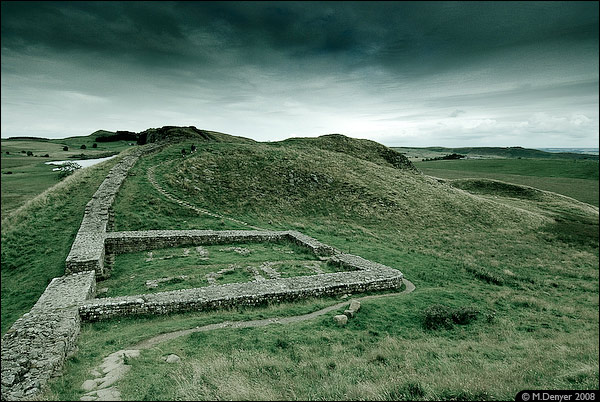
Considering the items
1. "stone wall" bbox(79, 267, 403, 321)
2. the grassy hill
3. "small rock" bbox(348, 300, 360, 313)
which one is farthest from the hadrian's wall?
"small rock" bbox(348, 300, 360, 313)

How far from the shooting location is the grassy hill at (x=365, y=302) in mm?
6477

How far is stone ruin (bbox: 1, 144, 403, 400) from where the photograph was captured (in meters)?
7.28

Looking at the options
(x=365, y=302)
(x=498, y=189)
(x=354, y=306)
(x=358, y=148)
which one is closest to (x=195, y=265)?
(x=354, y=306)

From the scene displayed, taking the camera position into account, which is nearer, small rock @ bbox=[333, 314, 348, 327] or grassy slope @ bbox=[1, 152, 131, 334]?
small rock @ bbox=[333, 314, 348, 327]

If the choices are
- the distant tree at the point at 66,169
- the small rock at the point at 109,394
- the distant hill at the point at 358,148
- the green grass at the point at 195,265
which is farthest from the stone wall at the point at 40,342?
the distant hill at the point at 358,148

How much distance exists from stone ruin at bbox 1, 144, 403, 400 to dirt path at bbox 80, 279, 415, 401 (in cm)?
112

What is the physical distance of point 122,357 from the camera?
7859mm

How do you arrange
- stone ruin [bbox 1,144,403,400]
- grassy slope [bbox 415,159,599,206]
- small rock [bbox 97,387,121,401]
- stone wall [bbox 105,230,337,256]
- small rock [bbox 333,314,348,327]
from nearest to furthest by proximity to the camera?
small rock [bbox 97,387,121,401], stone ruin [bbox 1,144,403,400], small rock [bbox 333,314,348,327], stone wall [bbox 105,230,337,256], grassy slope [bbox 415,159,599,206]

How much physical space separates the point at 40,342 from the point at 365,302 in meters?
11.0

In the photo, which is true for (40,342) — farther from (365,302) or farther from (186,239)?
(186,239)

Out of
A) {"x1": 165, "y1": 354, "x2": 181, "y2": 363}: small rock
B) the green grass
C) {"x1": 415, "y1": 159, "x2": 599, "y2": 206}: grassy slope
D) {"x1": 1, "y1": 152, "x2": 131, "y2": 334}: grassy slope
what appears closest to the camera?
{"x1": 165, "y1": 354, "x2": 181, "y2": 363}: small rock

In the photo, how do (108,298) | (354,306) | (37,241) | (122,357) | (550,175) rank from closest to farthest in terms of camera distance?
(122,357) < (108,298) < (354,306) < (37,241) < (550,175)

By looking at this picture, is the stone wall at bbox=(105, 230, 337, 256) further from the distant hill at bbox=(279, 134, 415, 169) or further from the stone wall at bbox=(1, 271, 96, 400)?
the distant hill at bbox=(279, 134, 415, 169)

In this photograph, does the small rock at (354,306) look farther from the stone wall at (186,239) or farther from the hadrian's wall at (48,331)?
the hadrian's wall at (48,331)
